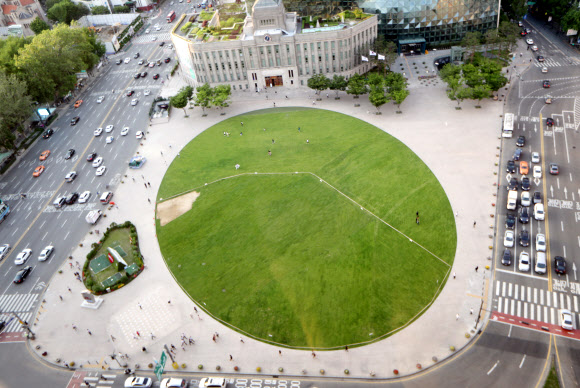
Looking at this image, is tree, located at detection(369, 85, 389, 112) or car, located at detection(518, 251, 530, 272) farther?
tree, located at detection(369, 85, 389, 112)

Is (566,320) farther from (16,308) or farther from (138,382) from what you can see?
(16,308)

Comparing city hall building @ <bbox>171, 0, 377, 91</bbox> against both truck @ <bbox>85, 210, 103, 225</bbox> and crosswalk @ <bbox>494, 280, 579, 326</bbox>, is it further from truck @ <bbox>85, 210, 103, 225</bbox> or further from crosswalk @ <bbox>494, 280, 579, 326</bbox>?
crosswalk @ <bbox>494, 280, 579, 326</bbox>

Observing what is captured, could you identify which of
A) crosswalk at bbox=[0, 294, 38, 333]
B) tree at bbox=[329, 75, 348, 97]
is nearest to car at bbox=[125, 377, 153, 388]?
crosswalk at bbox=[0, 294, 38, 333]

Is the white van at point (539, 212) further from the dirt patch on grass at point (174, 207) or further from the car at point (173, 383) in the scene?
the dirt patch on grass at point (174, 207)

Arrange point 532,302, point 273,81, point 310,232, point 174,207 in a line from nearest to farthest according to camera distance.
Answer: point 532,302 → point 310,232 → point 174,207 → point 273,81

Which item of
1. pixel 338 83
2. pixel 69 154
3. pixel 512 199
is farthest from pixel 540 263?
pixel 69 154

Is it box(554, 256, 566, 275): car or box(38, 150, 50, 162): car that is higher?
box(38, 150, 50, 162): car

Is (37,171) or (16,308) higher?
(37,171)

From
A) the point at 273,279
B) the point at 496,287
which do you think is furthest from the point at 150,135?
the point at 496,287
